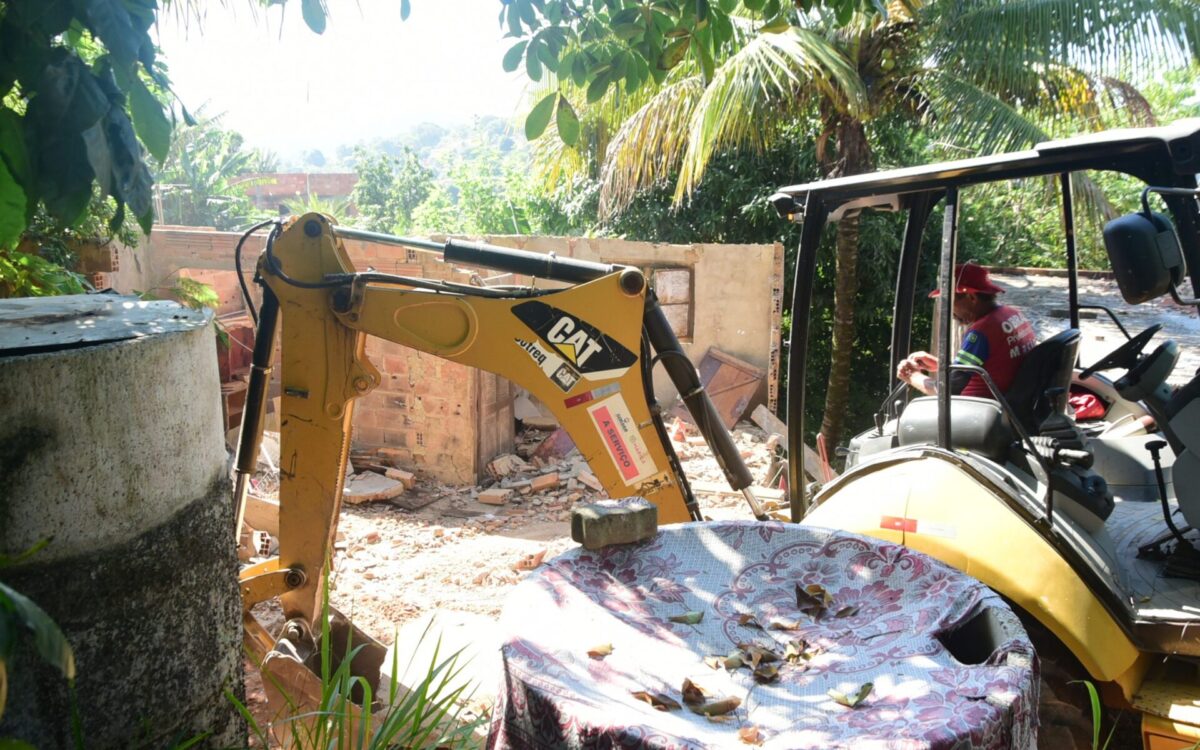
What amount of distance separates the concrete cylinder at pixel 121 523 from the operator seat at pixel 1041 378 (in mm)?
2862

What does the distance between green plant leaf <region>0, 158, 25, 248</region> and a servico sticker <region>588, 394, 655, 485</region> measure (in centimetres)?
252

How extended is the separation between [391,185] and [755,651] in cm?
3714

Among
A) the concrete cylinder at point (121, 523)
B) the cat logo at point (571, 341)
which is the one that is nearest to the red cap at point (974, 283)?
the cat logo at point (571, 341)

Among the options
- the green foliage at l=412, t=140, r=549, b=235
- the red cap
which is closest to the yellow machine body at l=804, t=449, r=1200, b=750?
the red cap

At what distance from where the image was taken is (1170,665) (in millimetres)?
3363

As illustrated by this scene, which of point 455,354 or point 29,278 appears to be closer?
point 455,354

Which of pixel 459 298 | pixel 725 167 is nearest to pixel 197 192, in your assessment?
pixel 725 167

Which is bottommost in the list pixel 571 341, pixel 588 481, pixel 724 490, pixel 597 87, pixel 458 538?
pixel 458 538

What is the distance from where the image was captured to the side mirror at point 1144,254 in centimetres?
277

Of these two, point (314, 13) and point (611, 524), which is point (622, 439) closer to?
point (611, 524)

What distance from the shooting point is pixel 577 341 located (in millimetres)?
4062

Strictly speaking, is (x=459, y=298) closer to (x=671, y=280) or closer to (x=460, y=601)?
(x=460, y=601)

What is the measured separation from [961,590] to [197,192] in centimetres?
3472

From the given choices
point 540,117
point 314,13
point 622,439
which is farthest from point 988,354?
point 314,13
